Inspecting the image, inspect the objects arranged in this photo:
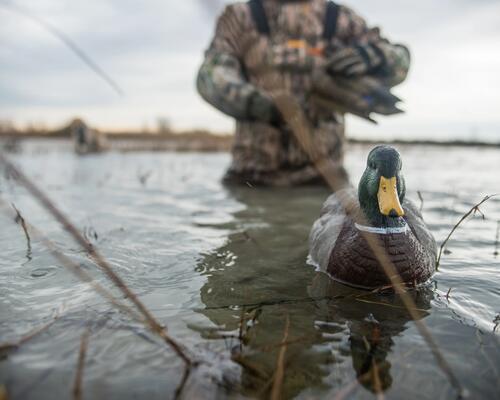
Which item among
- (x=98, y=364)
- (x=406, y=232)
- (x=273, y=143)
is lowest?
(x=98, y=364)

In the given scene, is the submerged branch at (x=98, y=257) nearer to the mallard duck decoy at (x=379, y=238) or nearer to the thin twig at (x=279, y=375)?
the thin twig at (x=279, y=375)

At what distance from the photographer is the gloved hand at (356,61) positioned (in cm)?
515

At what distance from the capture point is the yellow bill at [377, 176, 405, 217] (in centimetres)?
258

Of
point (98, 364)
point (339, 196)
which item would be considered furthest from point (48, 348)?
Answer: point (339, 196)

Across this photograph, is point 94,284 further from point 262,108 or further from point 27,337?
→ point 262,108

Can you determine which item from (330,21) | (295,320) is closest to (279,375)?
(295,320)

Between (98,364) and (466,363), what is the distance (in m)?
1.56

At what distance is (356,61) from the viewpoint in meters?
Result: 5.17

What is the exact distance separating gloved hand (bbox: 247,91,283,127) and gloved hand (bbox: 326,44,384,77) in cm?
88

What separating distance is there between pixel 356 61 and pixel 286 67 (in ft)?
3.92


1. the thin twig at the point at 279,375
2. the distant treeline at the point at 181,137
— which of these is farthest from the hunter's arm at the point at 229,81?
the distant treeline at the point at 181,137

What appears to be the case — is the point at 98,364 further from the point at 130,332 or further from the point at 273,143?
the point at 273,143

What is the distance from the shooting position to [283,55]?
19.7 ft

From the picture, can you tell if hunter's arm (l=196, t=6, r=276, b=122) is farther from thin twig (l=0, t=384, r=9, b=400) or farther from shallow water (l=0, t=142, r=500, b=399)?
→ thin twig (l=0, t=384, r=9, b=400)
